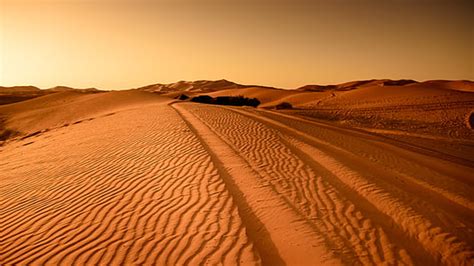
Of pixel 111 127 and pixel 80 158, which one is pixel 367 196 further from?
pixel 111 127

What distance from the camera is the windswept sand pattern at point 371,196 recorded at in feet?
14.3

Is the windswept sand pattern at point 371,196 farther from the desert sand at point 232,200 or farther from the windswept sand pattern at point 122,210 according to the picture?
the windswept sand pattern at point 122,210

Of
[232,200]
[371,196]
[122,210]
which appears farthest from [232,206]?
[371,196]

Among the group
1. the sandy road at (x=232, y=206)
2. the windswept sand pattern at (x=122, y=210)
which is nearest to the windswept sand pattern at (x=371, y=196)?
the sandy road at (x=232, y=206)

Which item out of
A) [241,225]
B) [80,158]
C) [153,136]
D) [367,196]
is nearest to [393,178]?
[367,196]

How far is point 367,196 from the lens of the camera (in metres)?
6.21

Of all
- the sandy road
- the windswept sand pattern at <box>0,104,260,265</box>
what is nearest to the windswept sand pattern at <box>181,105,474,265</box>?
the sandy road

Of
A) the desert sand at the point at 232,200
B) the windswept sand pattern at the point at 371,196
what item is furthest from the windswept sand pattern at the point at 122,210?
the windswept sand pattern at the point at 371,196

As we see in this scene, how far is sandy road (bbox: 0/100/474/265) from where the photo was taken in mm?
4297

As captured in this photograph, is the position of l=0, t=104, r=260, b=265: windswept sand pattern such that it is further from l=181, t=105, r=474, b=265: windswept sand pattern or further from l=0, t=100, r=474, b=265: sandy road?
l=181, t=105, r=474, b=265: windswept sand pattern

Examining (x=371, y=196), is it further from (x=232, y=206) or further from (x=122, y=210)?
(x=122, y=210)

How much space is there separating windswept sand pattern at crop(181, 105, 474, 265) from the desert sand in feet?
0.09

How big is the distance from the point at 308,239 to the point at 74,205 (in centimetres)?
417

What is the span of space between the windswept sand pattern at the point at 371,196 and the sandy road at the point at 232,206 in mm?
26
